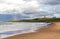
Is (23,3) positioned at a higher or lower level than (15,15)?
higher

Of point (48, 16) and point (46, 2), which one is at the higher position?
point (46, 2)

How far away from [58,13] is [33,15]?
2.92 ft

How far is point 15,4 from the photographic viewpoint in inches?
231

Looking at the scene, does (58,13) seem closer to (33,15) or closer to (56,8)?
(56,8)

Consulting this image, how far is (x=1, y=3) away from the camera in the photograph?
589 centimetres

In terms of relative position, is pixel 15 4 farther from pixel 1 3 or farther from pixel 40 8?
pixel 40 8

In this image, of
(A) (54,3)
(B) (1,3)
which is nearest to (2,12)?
(B) (1,3)

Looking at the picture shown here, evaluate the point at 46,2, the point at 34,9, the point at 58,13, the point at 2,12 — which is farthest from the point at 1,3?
the point at 58,13

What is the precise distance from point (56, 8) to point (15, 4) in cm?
146

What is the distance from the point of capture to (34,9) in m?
5.90

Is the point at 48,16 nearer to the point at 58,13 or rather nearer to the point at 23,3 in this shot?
the point at 58,13

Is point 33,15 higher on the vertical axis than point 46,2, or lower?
lower

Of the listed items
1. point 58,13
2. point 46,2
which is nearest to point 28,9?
point 46,2

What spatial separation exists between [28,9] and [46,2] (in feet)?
2.34
